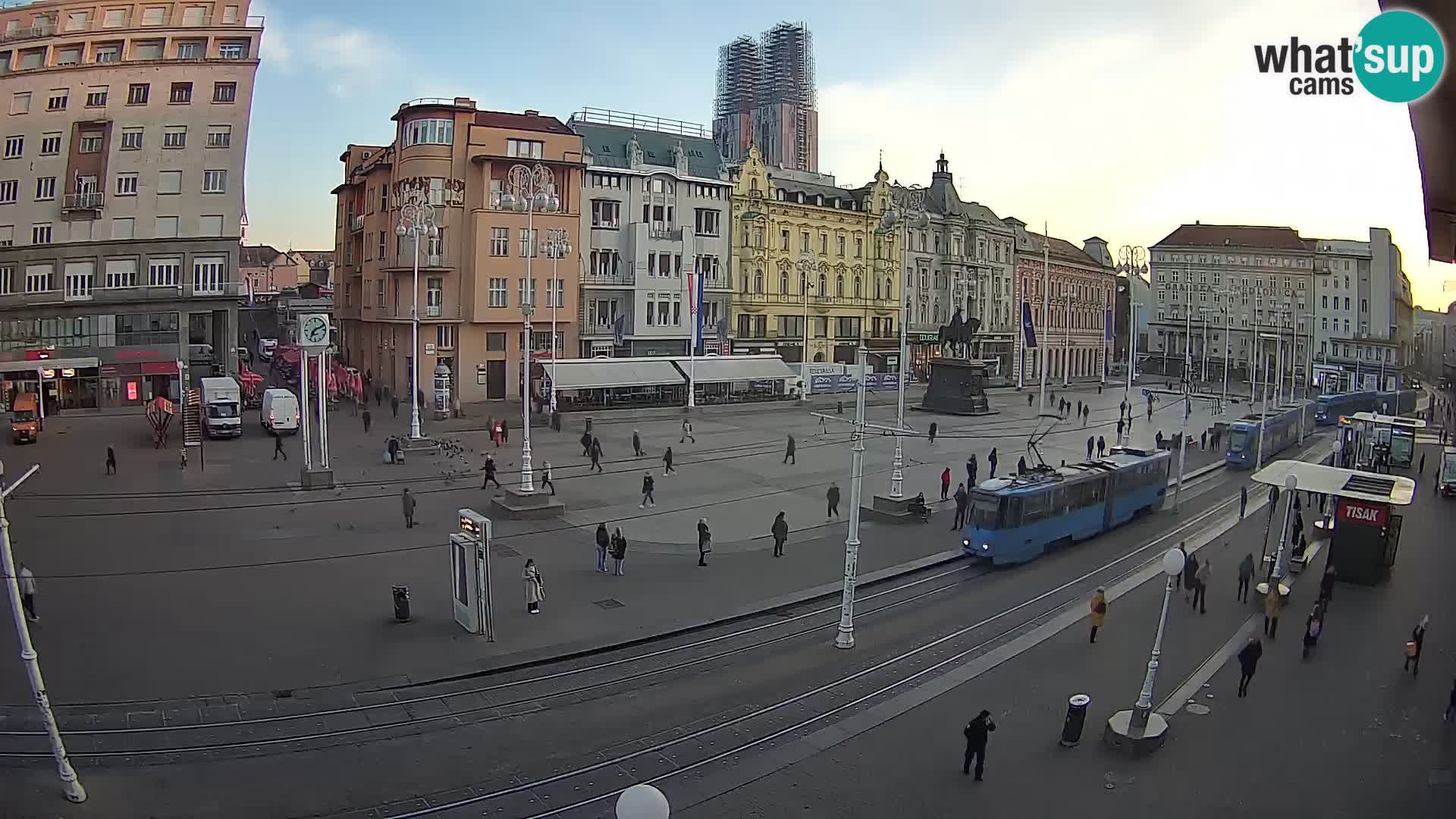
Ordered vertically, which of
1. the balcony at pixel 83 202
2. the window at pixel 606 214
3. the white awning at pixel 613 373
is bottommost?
the white awning at pixel 613 373

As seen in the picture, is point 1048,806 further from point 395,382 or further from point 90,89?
point 395,382

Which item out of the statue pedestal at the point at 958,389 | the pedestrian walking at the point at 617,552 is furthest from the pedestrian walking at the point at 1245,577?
the statue pedestal at the point at 958,389

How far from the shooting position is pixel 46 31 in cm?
2475

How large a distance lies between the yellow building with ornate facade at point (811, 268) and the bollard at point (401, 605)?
52445 millimetres

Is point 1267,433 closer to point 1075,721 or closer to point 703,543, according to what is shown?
point 703,543

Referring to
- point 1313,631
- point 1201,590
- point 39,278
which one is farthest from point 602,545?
point 39,278

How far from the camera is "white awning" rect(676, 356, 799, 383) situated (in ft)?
196

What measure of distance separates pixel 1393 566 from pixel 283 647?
28.8 meters

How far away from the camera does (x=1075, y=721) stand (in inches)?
569

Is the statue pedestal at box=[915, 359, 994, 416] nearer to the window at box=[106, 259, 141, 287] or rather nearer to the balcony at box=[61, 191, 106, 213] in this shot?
the window at box=[106, 259, 141, 287]

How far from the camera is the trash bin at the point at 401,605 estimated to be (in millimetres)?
18844

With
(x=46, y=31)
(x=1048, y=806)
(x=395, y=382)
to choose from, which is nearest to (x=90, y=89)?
(x=46, y=31)

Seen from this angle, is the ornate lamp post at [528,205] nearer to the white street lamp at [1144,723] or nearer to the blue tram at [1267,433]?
the white street lamp at [1144,723]

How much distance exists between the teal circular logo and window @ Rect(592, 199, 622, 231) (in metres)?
57.9
